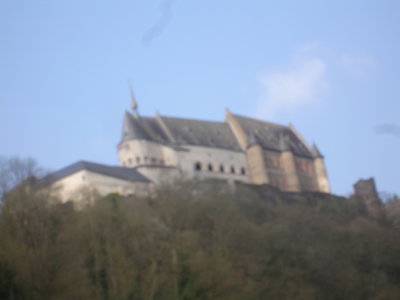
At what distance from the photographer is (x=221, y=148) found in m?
72.1

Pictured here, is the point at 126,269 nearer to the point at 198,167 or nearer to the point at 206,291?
the point at 206,291

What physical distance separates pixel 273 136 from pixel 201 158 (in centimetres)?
1486

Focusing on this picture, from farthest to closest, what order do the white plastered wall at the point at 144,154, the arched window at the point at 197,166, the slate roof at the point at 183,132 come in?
the arched window at the point at 197,166
the slate roof at the point at 183,132
the white plastered wall at the point at 144,154

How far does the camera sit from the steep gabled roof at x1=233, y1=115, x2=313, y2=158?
78.5 metres

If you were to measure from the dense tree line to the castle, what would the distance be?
5.61 meters

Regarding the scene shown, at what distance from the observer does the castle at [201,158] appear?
2334 inches

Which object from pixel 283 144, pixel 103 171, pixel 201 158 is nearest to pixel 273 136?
pixel 283 144

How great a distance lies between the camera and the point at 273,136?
8194 cm

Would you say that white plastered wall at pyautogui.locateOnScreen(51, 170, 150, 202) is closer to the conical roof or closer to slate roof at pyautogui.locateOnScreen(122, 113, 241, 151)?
the conical roof

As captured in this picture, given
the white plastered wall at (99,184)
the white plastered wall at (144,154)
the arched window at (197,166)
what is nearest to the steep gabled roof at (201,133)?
the arched window at (197,166)

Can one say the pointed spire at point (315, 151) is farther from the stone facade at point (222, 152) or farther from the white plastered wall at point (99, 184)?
the white plastered wall at point (99, 184)

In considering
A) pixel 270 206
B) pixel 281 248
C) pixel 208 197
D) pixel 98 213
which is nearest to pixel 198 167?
pixel 270 206

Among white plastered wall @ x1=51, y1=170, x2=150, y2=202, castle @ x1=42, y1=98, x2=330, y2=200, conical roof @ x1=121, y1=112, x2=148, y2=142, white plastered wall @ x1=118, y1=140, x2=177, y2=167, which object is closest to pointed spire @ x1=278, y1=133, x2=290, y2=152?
castle @ x1=42, y1=98, x2=330, y2=200

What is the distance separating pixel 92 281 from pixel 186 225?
478 inches
